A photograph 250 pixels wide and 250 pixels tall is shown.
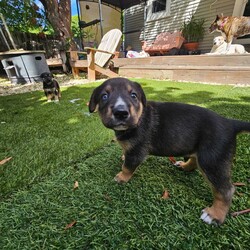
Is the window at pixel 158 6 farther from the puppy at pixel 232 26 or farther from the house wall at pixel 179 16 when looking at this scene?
the puppy at pixel 232 26

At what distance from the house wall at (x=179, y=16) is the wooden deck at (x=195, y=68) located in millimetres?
4575

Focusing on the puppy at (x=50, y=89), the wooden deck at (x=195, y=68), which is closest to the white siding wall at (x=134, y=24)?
the wooden deck at (x=195, y=68)

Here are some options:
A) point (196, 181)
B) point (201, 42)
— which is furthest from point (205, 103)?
point (201, 42)

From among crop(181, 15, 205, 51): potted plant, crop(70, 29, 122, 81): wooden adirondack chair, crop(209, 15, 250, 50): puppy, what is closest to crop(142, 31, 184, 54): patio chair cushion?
crop(181, 15, 205, 51): potted plant

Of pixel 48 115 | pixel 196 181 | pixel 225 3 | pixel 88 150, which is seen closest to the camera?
pixel 196 181

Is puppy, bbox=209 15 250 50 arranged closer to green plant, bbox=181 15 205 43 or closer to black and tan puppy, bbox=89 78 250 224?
green plant, bbox=181 15 205 43

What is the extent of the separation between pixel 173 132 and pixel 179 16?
45.5 feet

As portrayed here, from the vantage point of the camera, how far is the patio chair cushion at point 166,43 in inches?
443

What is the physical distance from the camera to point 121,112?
5.37ft

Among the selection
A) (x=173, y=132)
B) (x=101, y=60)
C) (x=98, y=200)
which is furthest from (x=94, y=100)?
(x=101, y=60)

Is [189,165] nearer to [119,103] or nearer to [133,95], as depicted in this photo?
[133,95]

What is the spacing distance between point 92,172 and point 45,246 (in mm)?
988

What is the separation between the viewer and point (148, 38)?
15.2 metres

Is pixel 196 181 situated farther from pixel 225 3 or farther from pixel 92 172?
pixel 225 3
